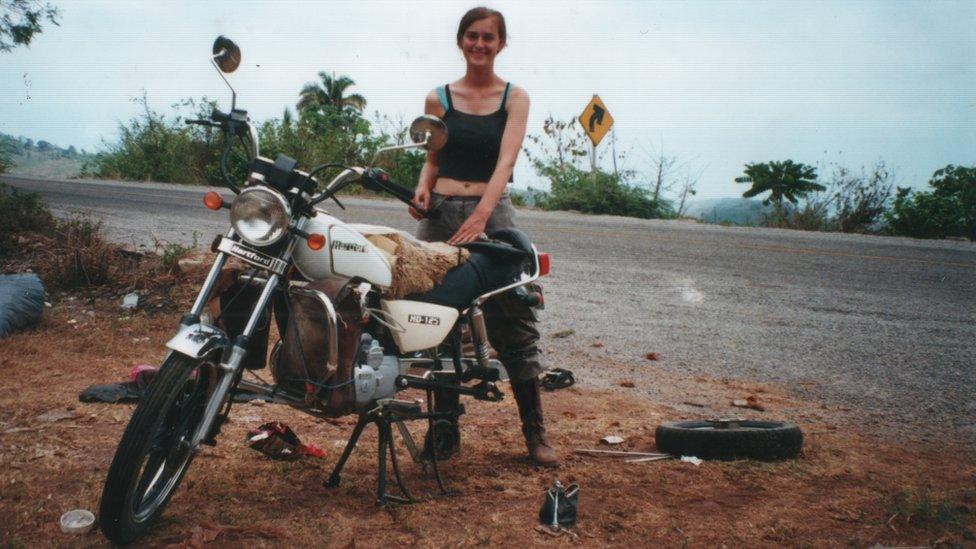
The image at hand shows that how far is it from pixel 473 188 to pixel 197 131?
20550mm

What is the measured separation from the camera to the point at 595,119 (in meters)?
19.1

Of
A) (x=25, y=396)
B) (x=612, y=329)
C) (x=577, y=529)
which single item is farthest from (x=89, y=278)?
(x=577, y=529)

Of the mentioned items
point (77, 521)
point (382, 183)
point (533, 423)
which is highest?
point (382, 183)

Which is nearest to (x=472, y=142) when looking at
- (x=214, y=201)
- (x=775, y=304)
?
(x=214, y=201)

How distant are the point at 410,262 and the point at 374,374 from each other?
1.51 feet

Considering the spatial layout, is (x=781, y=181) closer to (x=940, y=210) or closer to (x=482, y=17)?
(x=940, y=210)

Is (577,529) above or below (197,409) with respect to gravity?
below

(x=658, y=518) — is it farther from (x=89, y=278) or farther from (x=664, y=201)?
(x=664, y=201)

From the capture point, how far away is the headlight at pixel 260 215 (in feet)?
9.48

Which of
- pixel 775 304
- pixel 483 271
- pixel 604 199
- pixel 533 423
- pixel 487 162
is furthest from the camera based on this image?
pixel 604 199

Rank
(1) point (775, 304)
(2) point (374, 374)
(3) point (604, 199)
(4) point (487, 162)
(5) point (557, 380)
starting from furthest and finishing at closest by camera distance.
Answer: (3) point (604, 199) < (1) point (775, 304) < (5) point (557, 380) < (4) point (487, 162) < (2) point (374, 374)

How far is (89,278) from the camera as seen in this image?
7.32 m

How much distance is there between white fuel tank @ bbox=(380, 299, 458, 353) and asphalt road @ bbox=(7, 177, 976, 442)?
8.26 ft

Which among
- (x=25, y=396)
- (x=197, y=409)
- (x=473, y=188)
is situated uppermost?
(x=473, y=188)
